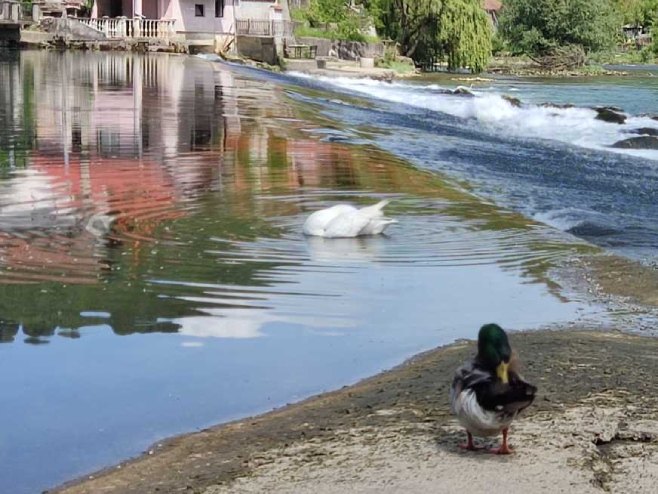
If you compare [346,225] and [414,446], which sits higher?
[346,225]

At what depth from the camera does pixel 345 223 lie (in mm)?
10453

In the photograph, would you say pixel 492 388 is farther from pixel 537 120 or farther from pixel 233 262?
pixel 537 120

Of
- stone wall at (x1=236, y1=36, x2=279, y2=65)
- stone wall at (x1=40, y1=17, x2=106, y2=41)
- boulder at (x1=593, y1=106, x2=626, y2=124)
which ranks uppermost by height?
stone wall at (x1=40, y1=17, x2=106, y2=41)

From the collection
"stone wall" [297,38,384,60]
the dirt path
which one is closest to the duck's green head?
the dirt path

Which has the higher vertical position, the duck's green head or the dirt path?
the duck's green head

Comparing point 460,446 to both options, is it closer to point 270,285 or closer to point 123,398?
point 123,398

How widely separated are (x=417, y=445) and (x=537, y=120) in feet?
91.2

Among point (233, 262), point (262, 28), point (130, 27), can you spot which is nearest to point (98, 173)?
point (233, 262)

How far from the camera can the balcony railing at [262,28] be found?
63787mm

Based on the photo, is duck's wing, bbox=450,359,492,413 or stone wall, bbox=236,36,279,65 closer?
duck's wing, bbox=450,359,492,413

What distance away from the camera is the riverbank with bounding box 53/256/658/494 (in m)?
4.71

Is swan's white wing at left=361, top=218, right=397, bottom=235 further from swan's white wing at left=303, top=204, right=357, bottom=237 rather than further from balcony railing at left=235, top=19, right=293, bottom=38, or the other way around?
balcony railing at left=235, top=19, right=293, bottom=38

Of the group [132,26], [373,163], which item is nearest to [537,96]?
[132,26]

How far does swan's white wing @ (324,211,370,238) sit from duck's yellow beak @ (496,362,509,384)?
5.92m
